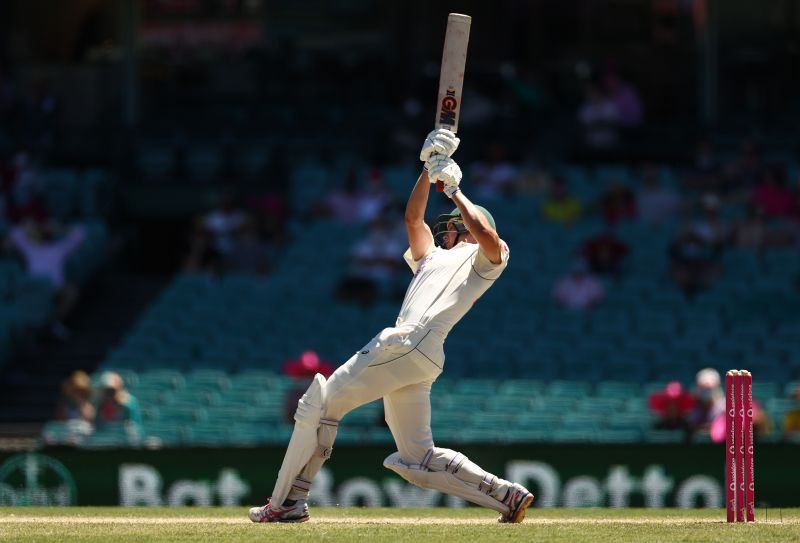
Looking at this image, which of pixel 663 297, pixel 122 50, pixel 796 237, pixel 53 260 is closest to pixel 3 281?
pixel 53 260

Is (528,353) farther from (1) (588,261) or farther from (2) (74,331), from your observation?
(2) (74,331)

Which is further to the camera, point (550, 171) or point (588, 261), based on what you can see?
point (550, 171)

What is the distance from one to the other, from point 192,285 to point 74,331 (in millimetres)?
1485

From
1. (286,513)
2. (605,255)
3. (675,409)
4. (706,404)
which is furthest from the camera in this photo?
(605,255)

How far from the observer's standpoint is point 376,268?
1752 cm

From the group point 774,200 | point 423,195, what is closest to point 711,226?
point 774,200

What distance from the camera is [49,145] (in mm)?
21281

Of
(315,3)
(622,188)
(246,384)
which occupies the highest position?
(315,3)

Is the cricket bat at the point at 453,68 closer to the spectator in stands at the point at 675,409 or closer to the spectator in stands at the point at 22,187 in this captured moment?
the spectator in stands at the point at 675,409

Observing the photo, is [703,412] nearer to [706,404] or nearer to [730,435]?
[706,404]

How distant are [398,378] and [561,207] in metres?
10.3

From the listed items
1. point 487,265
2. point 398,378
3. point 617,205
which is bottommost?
point 398,378

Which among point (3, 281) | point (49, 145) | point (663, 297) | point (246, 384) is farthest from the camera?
point (49, 145)

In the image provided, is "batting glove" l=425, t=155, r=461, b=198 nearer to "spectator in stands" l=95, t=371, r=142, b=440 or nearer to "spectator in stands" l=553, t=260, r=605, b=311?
"spectator in stands" l=95, t=371, r=142, b=440
